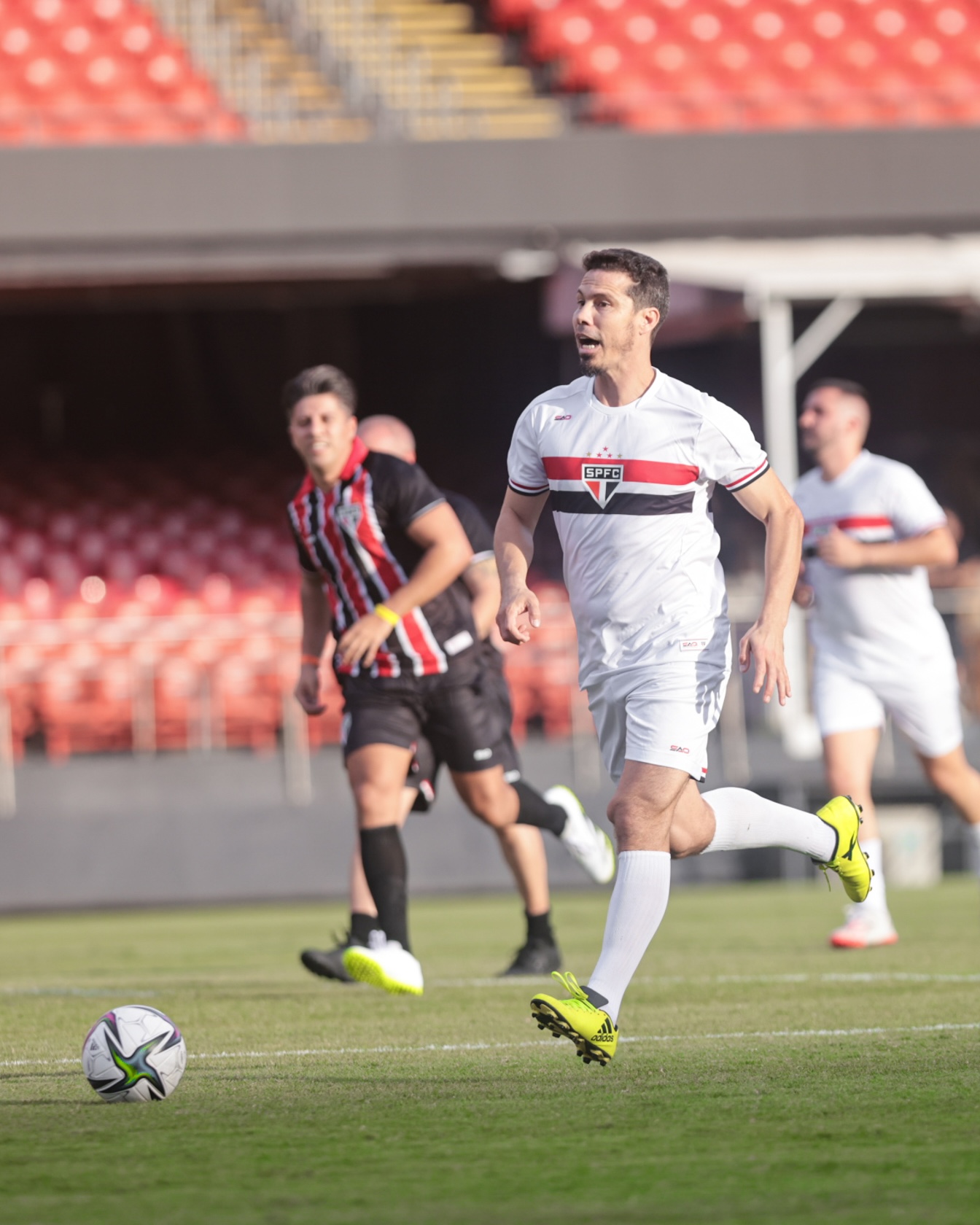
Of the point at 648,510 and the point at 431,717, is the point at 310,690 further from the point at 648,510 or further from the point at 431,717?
the point at 648,510

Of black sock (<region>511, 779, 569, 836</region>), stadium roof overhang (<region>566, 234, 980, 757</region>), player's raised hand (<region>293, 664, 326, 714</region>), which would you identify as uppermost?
stadium roof overhang (<region>566, 234, 980, 757</region>)

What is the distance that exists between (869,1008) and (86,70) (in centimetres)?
1317

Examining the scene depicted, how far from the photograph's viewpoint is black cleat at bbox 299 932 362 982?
7039 millimetres

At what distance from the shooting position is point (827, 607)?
8570 millimetres

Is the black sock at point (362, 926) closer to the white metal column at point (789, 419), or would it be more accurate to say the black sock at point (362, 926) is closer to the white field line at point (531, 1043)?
the white field line at point (531, 1043)

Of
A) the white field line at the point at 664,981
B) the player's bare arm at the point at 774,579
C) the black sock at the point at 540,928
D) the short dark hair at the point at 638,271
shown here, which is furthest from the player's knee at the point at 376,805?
the short dark hair at the point at 638,271

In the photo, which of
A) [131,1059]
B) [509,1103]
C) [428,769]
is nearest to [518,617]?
[509,1103]

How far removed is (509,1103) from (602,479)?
1675 mm

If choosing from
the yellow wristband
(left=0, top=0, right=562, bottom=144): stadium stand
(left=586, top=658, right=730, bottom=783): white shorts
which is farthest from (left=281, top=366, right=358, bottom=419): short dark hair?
(left=0, top=0, right=562, bottom=144): stadium stand

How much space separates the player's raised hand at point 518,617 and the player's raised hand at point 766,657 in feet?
1.78

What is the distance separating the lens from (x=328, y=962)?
7117 millimetres

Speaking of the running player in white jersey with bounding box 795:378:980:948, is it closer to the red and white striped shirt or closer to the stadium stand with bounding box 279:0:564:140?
the red and white striped shirt

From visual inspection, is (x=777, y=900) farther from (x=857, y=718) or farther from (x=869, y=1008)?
(x=869, y=1008)

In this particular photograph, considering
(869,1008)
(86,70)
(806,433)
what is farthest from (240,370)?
(869,1008)
